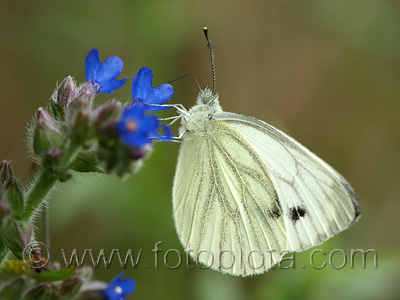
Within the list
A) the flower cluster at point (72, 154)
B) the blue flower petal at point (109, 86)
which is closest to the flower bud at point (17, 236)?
the flower cluster at point (72, 154)

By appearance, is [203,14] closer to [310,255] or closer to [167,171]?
[167,171]

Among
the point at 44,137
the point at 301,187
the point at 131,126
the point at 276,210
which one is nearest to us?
the point at 131,126

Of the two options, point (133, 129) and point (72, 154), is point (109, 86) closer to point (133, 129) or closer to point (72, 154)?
point (72, 154)

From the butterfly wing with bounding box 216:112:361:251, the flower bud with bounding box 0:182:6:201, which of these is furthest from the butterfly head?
the flower bud with bounding box 0:182:6:201

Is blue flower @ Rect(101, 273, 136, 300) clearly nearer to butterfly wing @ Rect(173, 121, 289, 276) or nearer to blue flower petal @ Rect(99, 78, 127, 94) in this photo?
butterfly wing @ Rect(173, 121, 289, 276)

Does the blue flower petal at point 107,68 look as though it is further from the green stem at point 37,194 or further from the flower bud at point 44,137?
the green stem at point 37,194

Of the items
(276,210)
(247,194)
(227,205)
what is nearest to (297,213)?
(276,210)
